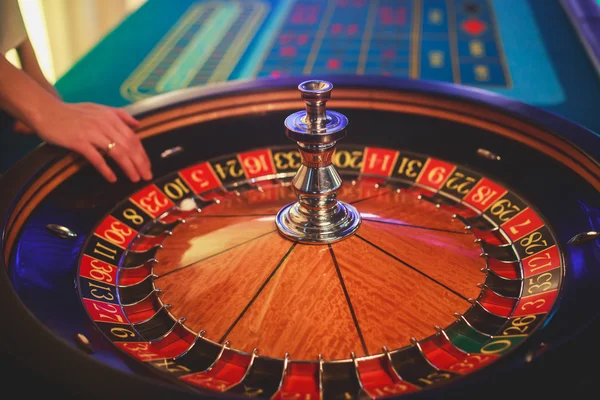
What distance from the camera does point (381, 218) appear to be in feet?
5.54

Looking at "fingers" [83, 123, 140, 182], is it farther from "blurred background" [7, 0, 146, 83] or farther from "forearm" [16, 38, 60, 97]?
"blurred background" [7, 0, 146, 83]

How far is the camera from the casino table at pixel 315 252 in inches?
44.5

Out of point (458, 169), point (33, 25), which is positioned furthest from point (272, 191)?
point (33, 25)

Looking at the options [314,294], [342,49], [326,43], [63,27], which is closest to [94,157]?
[314,294]

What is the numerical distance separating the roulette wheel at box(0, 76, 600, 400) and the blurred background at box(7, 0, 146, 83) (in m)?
3.88

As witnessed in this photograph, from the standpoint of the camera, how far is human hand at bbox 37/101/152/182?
69.2 inches

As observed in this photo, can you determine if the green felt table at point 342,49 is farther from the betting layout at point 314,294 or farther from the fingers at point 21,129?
the betting layout at point 314,294

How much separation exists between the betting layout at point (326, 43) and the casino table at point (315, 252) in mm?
1066

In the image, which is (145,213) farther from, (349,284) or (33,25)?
(33,25)

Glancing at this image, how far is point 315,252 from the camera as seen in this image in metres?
1.52

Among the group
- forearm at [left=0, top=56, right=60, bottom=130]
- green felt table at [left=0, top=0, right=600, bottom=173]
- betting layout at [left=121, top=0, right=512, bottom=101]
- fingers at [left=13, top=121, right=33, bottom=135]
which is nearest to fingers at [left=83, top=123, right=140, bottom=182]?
forearm at [left=0, top=56, right=60, bottom=130]

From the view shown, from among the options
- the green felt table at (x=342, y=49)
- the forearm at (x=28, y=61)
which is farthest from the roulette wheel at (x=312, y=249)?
the forearm at (x=28, y=61)

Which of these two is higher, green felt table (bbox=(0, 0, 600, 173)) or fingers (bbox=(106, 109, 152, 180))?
green felt table (bbox=(0, 0, 600, 173))

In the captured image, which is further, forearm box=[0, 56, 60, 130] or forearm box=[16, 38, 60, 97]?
forearm box=[16, 38, 60, 97]
